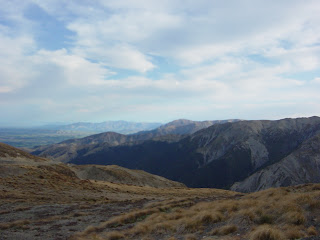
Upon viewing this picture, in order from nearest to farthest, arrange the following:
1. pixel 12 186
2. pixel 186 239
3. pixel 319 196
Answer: pixel 186 239 < pixel 319 196 < pixel 12 186

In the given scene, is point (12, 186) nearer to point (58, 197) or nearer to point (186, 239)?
point (58, 197)

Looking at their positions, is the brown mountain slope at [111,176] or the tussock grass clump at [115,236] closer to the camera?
the tussock grass clump at [115,236]

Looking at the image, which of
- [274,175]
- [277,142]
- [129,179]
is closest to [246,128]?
[277,142]

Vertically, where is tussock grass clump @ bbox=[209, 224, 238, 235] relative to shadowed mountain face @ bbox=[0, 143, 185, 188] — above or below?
above

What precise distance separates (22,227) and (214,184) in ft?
504

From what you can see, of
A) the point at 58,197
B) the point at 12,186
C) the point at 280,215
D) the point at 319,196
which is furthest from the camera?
the point at 12,186

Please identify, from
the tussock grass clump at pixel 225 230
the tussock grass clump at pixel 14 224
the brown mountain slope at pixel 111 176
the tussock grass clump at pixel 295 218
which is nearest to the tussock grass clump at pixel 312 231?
the tussock grass clump at pixel 295 218

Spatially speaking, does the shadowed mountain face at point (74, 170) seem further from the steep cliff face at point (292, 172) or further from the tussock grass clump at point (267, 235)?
the steep cliff face at point (292, 172)

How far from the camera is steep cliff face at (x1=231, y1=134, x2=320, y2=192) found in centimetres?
10531

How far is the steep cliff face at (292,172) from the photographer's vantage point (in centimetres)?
10531

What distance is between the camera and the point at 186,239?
10812mm

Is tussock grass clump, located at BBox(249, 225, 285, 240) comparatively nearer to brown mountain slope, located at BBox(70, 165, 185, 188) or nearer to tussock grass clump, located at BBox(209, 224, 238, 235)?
tussock grass clump, located at BBox(209, 224, 238, 235)

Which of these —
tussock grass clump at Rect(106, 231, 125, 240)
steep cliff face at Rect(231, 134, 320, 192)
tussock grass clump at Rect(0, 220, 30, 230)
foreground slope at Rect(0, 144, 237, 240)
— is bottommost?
steep cliff face at Rect(231, 134, 320, 192)

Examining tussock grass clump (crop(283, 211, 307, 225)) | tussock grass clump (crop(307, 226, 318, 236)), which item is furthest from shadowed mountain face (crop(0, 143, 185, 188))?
tussock grass clump (crop(307, 226, 318, 236))
